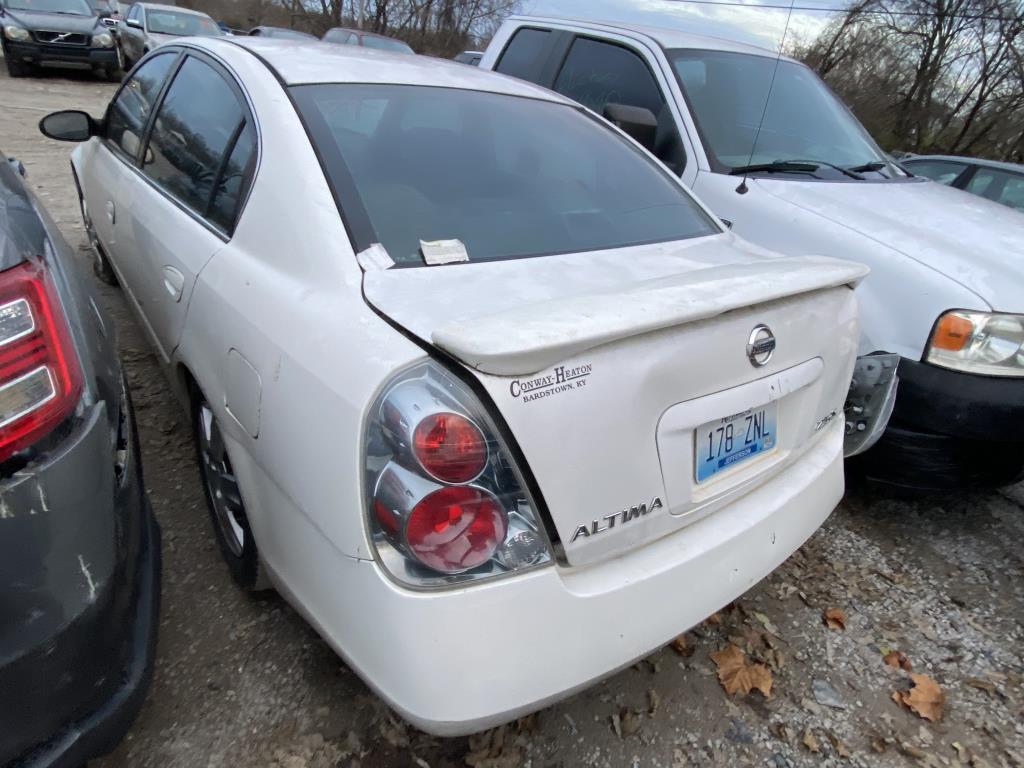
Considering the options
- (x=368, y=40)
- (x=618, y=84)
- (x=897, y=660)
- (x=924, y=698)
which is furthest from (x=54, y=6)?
(x=924, y=698)

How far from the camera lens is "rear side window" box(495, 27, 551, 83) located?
436 cm

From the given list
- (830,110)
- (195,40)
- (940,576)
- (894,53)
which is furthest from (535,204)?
(894,53)

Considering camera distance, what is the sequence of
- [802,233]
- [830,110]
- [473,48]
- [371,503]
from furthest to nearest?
[473,48]
[830,110]
[802,233]
[371,503]

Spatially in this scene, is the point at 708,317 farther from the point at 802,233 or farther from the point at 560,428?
the point at 802,233

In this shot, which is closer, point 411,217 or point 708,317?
point 708,317

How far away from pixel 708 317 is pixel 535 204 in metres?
0.77

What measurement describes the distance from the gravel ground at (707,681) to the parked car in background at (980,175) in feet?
14.6

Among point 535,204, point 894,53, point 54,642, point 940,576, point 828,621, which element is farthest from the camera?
point 894,53

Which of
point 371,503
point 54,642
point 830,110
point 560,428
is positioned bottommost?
point 54,642

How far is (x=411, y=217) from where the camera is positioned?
1790 millimetres

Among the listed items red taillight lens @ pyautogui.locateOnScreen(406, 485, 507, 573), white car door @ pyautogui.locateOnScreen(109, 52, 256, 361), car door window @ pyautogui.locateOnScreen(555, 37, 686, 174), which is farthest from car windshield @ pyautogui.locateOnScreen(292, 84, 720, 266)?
car door window @ pyautogui.locateOnScreen(555, 37, 686, 174)

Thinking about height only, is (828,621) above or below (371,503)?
below

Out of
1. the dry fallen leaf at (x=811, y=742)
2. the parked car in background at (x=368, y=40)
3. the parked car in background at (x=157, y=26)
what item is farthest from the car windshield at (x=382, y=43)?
the dry fallen leaf at (x=811, y=742)

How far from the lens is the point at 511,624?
131cm
